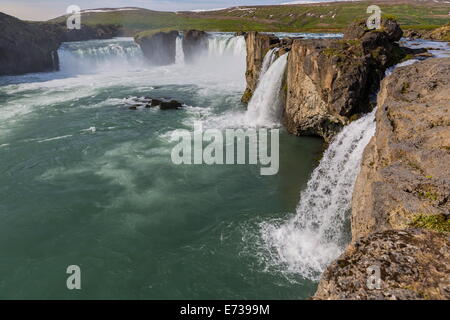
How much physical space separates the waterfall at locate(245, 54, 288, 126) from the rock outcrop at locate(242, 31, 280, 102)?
4780 millimetres

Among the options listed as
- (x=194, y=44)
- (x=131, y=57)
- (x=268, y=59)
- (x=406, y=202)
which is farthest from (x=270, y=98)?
(x=131, y=57)

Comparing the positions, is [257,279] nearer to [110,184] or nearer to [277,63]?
[110,184]

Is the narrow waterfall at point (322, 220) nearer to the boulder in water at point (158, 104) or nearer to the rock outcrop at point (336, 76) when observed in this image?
the rock outcrop at point (336, 76)

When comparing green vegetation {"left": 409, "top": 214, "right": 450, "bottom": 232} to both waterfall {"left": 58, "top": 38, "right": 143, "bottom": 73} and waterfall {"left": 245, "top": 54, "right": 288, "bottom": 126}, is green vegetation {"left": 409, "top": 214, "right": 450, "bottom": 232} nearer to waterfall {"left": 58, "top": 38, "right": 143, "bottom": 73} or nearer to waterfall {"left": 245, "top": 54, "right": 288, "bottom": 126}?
waterfall {"left": 245, "top": 54, "right": 288, "bottom": 126}

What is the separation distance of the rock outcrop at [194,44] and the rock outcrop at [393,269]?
7765 cm

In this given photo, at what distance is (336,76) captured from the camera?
22.8m

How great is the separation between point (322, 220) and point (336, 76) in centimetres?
1177

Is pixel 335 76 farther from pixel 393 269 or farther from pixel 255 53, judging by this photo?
pixel 393 269

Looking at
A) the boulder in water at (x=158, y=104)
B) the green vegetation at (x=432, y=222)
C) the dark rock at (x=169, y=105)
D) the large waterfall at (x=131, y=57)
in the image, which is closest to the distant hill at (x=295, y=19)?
the large waterfall at (x=131, y=57)

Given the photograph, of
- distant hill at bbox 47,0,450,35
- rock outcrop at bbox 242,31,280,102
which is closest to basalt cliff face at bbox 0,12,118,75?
rock outcrop at bbox 242,31,280,102

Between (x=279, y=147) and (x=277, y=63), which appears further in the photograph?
(x=277, y=63)

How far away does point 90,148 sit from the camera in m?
27.7
